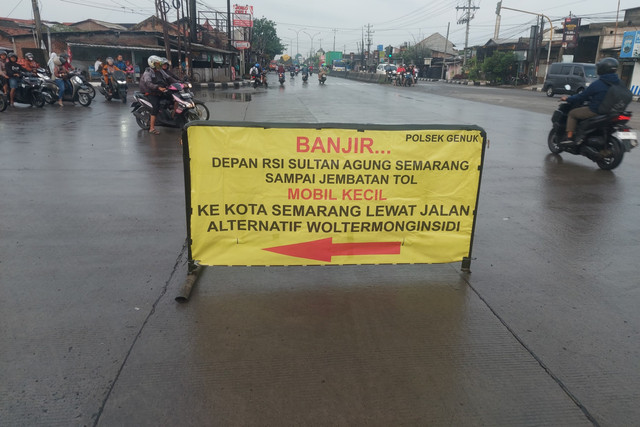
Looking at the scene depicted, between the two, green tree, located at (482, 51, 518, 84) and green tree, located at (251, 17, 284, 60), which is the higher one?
green tree, located at (251, 17, 284, 60)

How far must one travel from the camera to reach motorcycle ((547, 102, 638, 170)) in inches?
303

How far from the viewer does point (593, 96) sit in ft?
26.1

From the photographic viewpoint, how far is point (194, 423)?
2.24m

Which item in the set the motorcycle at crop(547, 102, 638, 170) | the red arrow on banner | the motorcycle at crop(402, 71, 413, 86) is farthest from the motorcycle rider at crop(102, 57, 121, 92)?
the motorcycle at crop(402, 71, 413, 86)

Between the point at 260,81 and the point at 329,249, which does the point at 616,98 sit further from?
the point at 260,81

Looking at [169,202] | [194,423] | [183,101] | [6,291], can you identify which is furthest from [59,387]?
[183,101]

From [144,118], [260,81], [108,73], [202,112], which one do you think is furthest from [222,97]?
[260,81]

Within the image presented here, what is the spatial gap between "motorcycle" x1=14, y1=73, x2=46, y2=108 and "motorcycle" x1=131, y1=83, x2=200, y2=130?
5782 mm

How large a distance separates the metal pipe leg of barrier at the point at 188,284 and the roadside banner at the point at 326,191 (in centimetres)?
15

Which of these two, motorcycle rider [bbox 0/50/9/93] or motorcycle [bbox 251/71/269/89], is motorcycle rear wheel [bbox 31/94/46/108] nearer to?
motorcycle rider [bbox 0/50/9/93]

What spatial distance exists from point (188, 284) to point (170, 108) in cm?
878

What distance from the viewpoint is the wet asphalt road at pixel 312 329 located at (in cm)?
238

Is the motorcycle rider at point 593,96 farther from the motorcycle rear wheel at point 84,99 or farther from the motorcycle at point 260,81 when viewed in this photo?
the motorcycle at point 260,81

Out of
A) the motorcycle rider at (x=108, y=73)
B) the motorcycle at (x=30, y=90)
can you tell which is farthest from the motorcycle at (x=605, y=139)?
the motorcycle rider at (x=108, y=73)
